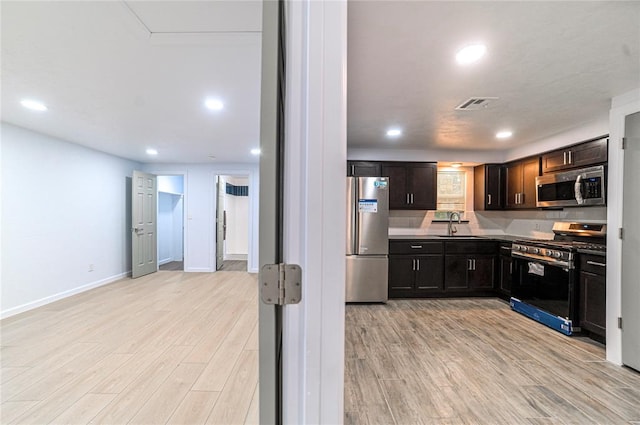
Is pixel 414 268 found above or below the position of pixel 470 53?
below

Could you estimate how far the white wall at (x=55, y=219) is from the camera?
133 inches

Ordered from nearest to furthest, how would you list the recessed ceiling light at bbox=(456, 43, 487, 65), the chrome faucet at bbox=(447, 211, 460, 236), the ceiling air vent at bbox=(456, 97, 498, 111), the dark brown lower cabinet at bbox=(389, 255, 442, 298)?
the recessed ceiling light at bbox=(456, 43, 487, 65), the ceiling air vent at bbox=(456, 97, 498, 111), the dark brown lower cabinet at bbox=(389, 255, 442, 298), the chrome faucet at bbox=(447, 211, 460, 236)

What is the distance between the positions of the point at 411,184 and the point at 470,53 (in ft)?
9.15

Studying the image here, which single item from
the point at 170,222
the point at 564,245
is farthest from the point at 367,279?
the point at 170,222

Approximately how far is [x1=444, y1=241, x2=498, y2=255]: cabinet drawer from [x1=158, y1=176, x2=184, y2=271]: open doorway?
5661 mm

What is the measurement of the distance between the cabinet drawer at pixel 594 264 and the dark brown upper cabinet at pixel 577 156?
102 cm

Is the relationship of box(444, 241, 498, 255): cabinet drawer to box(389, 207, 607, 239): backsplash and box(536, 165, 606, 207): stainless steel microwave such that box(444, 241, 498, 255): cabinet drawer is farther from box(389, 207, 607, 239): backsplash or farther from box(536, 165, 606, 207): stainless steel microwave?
box(536, 165, 606, 207): stainless steel microwave

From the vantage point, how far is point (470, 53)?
5.87 ft

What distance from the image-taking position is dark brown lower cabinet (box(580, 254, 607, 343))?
2.65 m

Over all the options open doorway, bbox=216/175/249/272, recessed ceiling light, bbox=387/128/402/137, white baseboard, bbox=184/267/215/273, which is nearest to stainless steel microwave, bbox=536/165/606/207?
recessed ceiling light, bbox=387/128/402/137

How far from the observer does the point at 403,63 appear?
1.92 meters

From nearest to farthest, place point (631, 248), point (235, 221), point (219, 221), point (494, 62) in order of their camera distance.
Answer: point (494, 62), point (631, 248), point (219, 221), point (235, 221)

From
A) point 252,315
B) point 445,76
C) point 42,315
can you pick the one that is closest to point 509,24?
point 445,76

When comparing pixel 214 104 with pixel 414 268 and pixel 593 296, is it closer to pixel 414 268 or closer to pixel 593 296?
pixel 414 268
